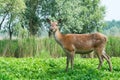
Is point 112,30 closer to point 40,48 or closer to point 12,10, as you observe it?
point 40,48

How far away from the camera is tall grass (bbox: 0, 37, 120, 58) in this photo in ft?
70.7

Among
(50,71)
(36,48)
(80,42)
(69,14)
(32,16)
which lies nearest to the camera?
(50,71)

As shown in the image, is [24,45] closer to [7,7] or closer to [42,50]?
[42,50]

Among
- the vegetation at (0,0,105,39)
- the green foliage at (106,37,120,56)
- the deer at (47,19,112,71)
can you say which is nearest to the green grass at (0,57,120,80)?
the deer at (47,19,112,71)

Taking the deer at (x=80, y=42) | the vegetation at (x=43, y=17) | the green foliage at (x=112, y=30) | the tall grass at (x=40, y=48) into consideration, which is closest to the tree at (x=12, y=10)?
the vegetation at (x=43, y=17)

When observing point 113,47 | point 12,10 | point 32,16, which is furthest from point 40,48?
point 32,16

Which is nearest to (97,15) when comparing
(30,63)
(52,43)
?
(52,43)

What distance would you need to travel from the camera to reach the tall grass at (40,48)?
2155cm

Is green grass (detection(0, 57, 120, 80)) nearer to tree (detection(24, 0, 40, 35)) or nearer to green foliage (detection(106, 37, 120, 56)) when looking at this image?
green foliage (detection(106, 37, 120, 56))

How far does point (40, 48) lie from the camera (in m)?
21.6

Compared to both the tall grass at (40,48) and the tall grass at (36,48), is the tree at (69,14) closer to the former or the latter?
the tall grass at (40,48)

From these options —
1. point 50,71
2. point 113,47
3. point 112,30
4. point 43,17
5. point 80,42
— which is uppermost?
point 43,17

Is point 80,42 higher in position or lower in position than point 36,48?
higher

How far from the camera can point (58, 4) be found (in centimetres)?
5434
